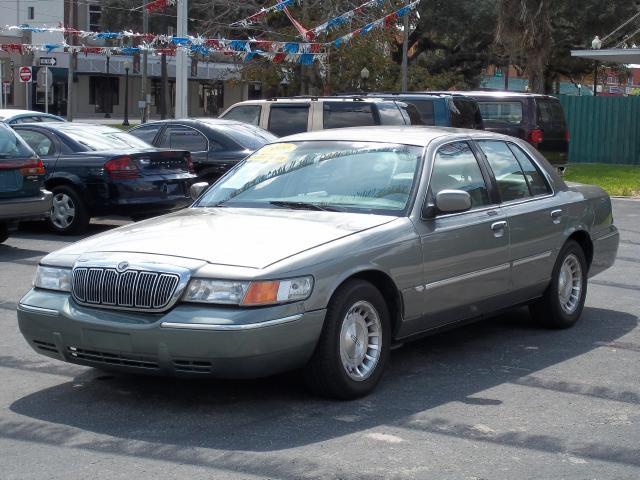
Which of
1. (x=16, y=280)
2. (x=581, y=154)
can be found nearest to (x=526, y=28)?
(x=581, y=154)

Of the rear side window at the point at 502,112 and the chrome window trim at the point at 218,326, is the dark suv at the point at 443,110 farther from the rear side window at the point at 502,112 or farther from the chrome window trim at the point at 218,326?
the chrome window trim at the point at 218,326

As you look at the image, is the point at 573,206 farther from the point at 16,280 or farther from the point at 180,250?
the point at 16,280

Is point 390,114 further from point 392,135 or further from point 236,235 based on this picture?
point 236,235

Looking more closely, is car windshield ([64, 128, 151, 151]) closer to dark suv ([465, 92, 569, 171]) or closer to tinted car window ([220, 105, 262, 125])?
tinted car window ([220, 105, 262, 125])

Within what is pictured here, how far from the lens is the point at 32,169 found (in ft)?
39.7

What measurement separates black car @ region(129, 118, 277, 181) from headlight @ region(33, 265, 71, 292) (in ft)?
30.1

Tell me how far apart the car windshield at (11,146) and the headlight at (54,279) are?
601 cm

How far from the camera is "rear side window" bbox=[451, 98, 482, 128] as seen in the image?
62.4ft

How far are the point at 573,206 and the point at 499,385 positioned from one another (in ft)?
7.59

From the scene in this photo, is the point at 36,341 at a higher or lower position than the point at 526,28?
lower

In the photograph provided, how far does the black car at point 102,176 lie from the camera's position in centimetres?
1356

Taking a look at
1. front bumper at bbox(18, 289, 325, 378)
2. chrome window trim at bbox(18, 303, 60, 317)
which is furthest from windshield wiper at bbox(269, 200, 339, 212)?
chrome window trim at bbox(18, 303, 60, 317)

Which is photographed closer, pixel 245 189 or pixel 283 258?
pixel 283 258

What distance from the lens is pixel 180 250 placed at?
5914 millimetres
